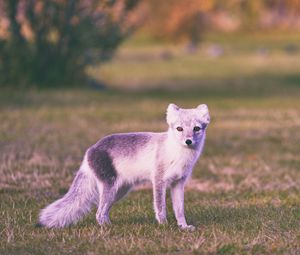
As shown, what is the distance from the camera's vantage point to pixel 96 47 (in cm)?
2503

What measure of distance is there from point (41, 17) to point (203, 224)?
17.9 metres

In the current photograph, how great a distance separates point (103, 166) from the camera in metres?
7.85

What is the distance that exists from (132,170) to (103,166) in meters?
0.29

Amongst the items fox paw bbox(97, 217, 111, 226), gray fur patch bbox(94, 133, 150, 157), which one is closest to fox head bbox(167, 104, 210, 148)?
gray fur patch bbox(94, 133, 150, 157)

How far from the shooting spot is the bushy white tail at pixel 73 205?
7.71 meters

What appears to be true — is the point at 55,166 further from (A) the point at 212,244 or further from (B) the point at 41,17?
(B) the point at 41,17

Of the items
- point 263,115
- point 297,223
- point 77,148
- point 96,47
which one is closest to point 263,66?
point 96,47

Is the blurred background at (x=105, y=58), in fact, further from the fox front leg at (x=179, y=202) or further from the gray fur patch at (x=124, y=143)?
the fox front leg at (x=179, y=202)

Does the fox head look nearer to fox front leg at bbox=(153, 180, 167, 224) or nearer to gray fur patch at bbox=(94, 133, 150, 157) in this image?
gray fur patch at bbox=(94, 133, 150, 157)

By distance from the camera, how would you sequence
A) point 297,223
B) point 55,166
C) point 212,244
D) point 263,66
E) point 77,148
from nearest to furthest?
point 212,244
point 297,223
point 55,166
point 77,148
point 263,66

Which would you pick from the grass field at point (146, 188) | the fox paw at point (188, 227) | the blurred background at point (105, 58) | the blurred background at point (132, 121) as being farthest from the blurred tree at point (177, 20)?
the fox paw at point (188, 227)

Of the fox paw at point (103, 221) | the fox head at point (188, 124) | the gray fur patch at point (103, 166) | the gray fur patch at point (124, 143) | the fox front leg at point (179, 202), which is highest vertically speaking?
the fox head at point (188, 124)

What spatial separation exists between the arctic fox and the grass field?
19 centimetres

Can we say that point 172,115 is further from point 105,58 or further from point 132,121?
point 105,58
